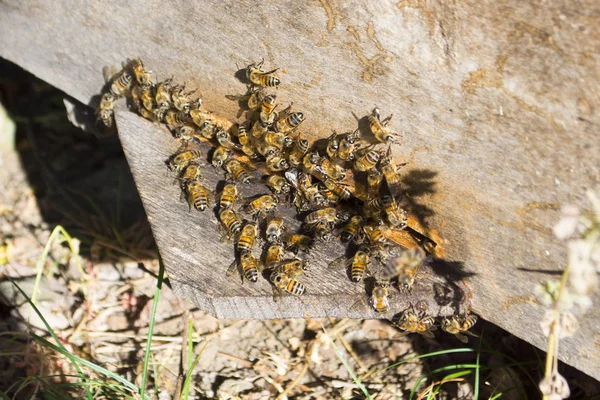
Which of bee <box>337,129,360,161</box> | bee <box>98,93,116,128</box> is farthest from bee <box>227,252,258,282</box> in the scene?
bee <box>98,93,116,128</box>

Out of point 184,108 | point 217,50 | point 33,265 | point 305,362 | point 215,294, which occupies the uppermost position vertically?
point 217,50

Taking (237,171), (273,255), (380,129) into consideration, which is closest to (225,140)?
(237,171)

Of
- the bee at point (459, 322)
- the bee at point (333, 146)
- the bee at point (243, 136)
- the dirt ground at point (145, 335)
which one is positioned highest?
the bee at point (333, 146)

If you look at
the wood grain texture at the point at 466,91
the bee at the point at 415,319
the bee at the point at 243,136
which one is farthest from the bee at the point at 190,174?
the bee at the point at 415,319

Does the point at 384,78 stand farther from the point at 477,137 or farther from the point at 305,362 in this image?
the point at 305,362

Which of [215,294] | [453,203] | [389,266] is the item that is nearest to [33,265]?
[215,294]

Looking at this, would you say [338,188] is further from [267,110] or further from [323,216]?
[267,110]

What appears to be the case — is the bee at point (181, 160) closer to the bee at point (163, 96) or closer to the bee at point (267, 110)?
Answer: the bee at point (163, 96)

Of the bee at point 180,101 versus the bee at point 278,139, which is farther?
the bee at point 180,101
